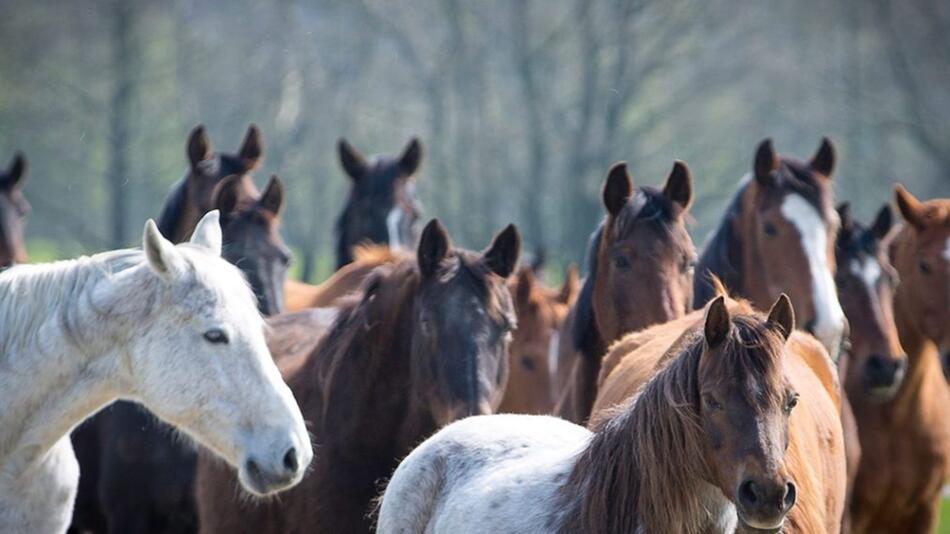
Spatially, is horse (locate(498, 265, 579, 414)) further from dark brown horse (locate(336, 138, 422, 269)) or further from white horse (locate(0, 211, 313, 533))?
white horse (locate(0, 211, 313, 533))

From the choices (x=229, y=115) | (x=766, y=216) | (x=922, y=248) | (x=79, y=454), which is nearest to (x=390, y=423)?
(x=79, y=454)

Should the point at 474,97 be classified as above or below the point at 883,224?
below

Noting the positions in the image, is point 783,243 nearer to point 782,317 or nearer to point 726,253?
point 726,253

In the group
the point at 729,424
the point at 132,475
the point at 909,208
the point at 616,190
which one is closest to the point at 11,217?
the point at 132,475

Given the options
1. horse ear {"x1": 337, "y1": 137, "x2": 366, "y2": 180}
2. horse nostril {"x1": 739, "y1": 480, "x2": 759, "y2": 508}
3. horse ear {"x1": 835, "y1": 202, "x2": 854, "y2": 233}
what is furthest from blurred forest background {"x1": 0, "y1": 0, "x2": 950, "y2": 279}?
horse nostril {"x1": 739, "y1": 480, "x2": 759, "y2": 508}

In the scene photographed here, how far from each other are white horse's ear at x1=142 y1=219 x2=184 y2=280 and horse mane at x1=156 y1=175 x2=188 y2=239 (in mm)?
3429

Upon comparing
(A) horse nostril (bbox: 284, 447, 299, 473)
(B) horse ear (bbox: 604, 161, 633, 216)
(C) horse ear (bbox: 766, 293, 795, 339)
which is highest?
(C) horse ear (bbox: 766, 293, 795, 339)

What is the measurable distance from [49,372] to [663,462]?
6.44ft

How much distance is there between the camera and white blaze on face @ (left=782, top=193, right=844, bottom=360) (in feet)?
20.7

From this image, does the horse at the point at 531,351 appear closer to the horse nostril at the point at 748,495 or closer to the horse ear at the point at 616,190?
the horse ear at the point at 616,190

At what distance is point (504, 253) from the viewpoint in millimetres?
5566

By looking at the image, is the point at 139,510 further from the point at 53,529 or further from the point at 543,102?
the point at 543,102

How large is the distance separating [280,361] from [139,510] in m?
0.98

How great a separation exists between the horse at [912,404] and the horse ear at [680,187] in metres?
1.74
